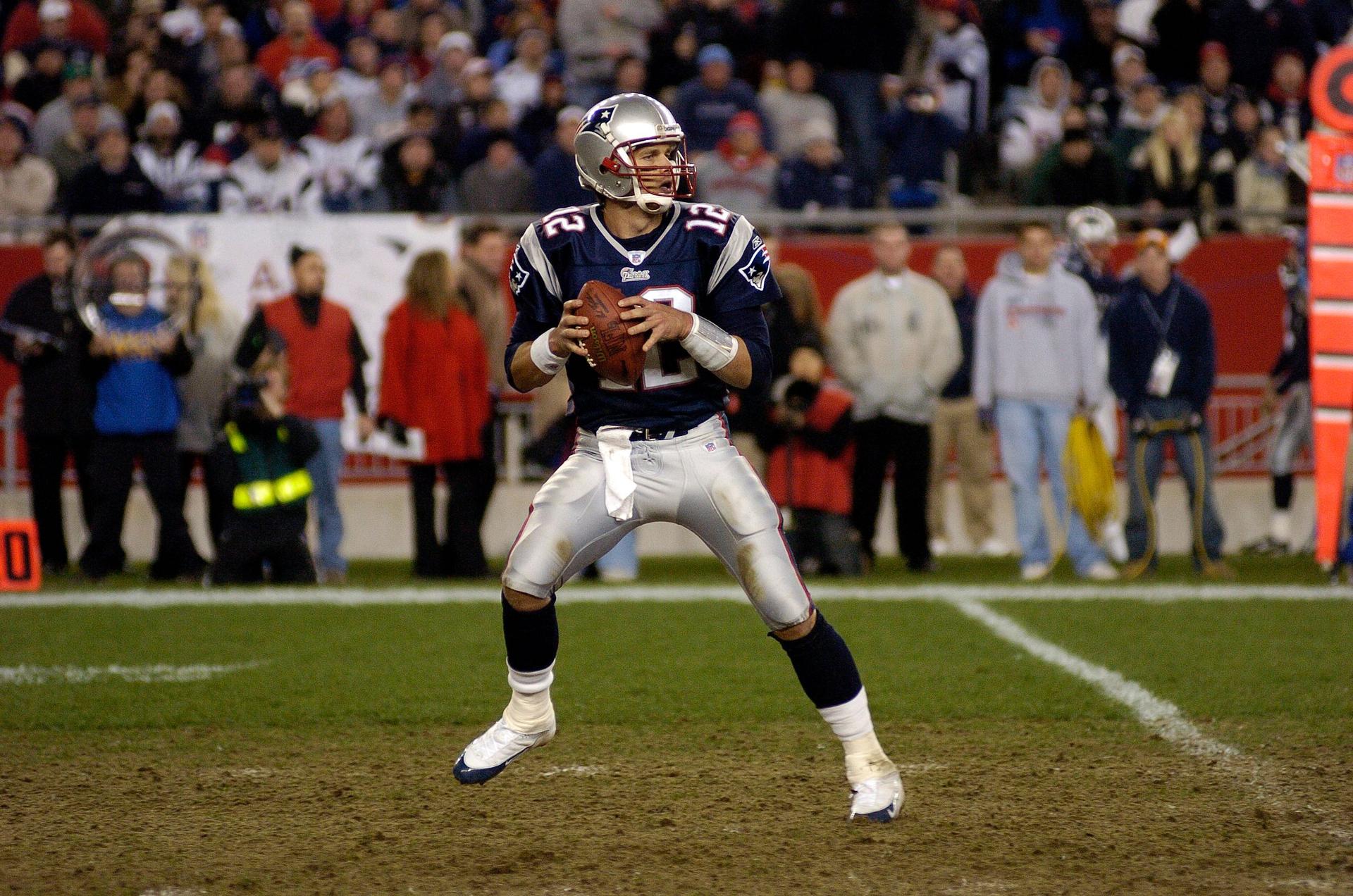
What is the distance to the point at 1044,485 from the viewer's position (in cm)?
1308

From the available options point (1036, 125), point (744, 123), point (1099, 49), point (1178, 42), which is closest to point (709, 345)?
point (744, 123)

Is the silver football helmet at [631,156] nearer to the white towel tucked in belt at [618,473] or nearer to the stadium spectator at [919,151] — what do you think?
the white towel tucked in belt at [618,473]

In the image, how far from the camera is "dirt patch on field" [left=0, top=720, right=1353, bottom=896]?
4.06 meters

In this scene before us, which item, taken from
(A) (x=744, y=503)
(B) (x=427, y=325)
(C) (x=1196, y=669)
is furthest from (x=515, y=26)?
(A) (x=744, y=503)

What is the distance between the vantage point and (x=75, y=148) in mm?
13812

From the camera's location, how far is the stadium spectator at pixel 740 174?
42.5 ft

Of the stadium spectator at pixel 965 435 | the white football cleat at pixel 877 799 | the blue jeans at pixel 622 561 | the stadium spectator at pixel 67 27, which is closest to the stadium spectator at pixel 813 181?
the stadium spectator at pixel 965 435

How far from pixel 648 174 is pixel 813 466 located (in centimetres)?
583

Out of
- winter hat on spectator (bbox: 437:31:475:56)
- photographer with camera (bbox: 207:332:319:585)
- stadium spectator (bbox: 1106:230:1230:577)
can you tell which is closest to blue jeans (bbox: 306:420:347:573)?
photographer with camera (bbox: 207:332:319:585)

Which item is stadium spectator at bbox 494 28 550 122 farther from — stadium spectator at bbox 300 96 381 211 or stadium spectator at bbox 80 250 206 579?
stadium spectator at bbox 80 250 206 579

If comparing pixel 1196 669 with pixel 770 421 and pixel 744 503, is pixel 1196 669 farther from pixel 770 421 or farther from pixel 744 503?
pixel 770 421

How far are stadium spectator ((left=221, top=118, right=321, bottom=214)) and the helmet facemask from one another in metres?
8.78

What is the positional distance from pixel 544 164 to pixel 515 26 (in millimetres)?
3423

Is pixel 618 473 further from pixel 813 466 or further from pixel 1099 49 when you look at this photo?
pixel 1099 49
